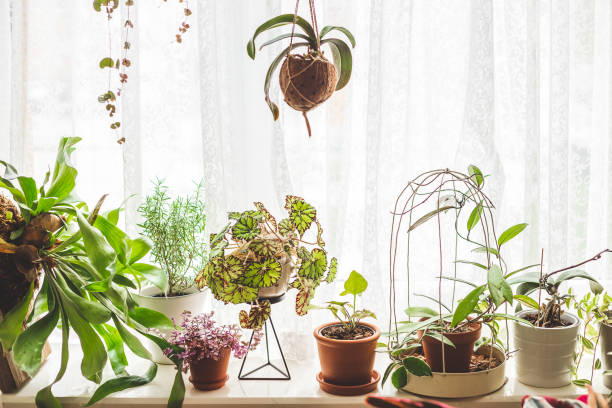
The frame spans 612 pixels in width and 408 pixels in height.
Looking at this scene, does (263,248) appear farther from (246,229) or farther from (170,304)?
(170,304)

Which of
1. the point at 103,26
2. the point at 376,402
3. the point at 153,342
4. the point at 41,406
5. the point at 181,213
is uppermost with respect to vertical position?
the point at 103,26

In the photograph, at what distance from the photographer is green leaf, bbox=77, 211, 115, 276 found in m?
1.19

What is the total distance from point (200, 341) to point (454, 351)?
644 millimetres

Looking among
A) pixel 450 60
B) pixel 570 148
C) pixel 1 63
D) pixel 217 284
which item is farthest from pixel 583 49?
pixel 1 63

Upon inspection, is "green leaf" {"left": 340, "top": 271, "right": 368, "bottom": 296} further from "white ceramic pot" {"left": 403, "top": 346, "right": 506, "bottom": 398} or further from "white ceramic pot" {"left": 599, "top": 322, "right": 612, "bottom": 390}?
"white ceramic pot" {"left": 599, "top": 322, "right": 612, "bottom": 390}

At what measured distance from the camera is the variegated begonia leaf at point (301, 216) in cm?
139

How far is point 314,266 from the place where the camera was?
1.35m

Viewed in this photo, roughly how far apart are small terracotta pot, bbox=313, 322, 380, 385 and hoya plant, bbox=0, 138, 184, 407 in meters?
0.38

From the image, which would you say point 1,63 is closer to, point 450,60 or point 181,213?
point 181,213

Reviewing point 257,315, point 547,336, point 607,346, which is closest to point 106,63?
point 257,315

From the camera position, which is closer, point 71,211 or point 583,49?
point 71,211

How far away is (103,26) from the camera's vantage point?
1.60m

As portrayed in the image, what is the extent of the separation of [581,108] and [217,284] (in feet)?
3.74

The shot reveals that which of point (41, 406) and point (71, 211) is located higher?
point (71, 211)
